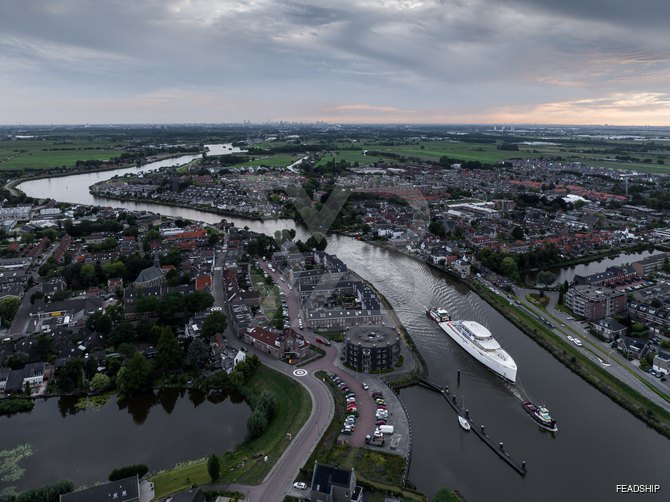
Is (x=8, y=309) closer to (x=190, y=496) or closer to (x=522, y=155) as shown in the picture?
(x=190, y=496)

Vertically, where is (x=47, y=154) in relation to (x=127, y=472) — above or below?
above

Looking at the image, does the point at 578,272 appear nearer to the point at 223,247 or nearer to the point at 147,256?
the point at 223,247

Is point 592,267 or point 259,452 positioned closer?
point 259,452

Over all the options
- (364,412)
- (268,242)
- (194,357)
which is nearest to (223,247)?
(268,242)

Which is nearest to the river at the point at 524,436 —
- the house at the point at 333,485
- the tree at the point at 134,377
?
the house at the point at 333,485

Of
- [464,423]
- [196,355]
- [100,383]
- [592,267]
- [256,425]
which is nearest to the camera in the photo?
[256,425]

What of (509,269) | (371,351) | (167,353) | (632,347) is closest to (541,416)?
(371,351)
